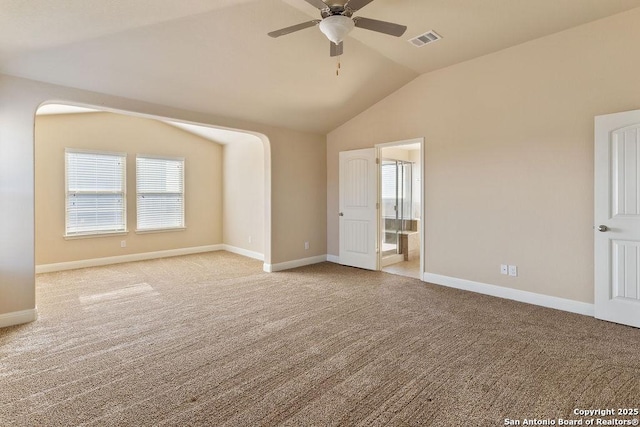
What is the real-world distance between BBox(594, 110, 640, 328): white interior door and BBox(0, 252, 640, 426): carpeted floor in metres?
0.27

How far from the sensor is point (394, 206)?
652cm

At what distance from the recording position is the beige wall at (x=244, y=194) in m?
6.68

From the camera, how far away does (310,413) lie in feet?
6.22

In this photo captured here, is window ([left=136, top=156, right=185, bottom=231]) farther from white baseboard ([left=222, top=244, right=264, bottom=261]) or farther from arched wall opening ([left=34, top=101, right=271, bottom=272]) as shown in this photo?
white baseboard ([left=222, top=244, right=264, bottom=261])

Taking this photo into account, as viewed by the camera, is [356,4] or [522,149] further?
[522,149]

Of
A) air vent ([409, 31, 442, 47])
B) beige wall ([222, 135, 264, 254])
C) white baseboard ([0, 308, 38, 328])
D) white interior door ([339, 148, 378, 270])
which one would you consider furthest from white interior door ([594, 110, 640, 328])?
white baseboard ([0, 308, 38, 328])

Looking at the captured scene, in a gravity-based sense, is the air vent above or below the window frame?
above

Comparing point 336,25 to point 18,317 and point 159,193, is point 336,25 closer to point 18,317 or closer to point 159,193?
point 18,317

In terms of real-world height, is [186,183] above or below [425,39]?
below

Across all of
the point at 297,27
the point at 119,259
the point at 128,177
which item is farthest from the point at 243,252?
the point at 297,27

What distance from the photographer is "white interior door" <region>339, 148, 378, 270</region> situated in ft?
17.9

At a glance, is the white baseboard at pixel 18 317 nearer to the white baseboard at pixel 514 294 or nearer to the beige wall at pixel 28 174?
the beige wall at pixel 28 174

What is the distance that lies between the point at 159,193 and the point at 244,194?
1783 millimetres

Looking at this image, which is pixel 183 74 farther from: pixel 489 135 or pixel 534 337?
pixel 534 337
